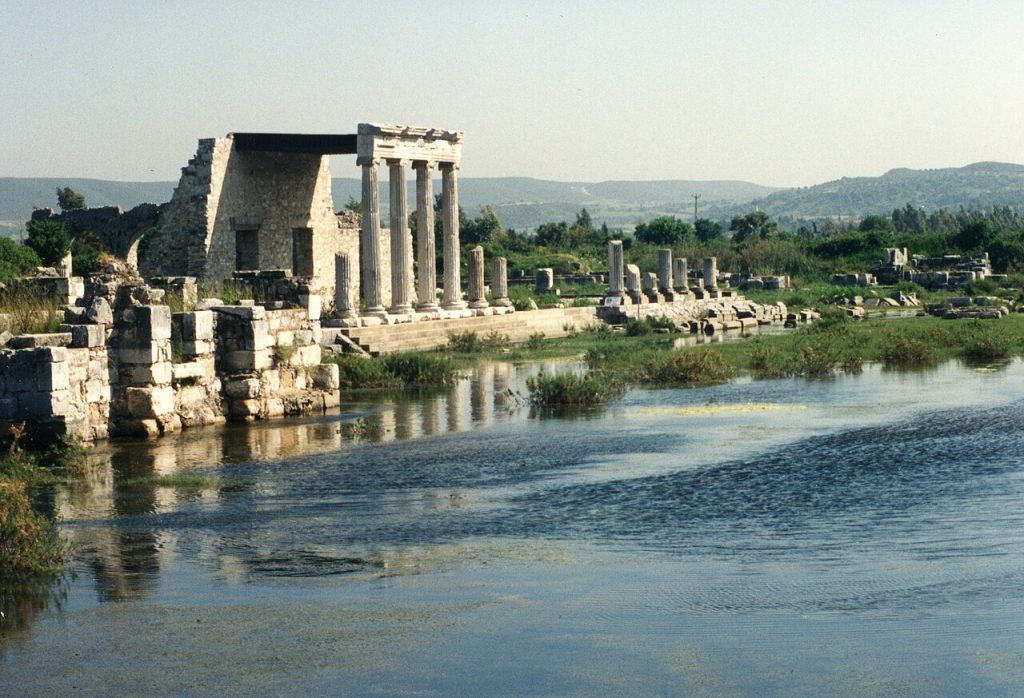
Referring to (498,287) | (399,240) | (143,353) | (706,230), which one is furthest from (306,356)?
(706,230)

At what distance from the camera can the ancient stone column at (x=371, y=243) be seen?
109 feet

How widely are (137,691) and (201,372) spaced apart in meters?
11.6

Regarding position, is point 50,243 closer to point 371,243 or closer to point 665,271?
point 371,243

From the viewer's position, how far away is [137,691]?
8188 millimetres

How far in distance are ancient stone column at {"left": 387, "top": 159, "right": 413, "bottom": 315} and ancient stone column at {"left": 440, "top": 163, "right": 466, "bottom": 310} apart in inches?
62.0

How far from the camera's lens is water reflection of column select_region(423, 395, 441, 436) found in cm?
1891

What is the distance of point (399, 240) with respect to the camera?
35.0m

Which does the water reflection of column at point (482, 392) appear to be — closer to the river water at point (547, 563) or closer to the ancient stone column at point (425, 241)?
the river water at point (547, 563)

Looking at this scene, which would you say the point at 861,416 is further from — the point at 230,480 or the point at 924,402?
the point at 230,480

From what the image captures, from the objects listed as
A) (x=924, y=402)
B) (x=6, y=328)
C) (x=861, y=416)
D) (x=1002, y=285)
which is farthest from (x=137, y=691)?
(x=1002, y=285)

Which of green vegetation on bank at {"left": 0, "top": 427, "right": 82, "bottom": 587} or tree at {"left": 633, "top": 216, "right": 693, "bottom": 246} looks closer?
green vegetation on bank at {"left": 0, "top": 427, "right": 82, "bottom": 587}

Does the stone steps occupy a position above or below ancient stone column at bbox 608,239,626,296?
below

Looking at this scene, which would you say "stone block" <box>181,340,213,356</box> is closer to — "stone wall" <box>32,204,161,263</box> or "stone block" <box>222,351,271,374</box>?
"stone block" <box>222,351,271,374</box>

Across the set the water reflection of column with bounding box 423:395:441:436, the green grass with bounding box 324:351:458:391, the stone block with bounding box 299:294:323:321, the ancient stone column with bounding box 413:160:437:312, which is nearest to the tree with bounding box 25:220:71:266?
the ancient stone column with bounding box 413:160:437:312
